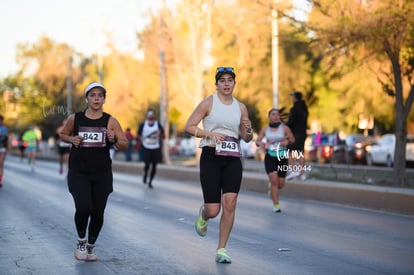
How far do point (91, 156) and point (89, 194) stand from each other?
0.40m

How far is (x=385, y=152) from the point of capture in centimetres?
3662

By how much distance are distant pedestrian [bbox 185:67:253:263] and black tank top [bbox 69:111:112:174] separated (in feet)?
3.00

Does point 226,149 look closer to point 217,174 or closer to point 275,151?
point 217,174

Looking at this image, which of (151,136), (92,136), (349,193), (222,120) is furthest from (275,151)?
(151,136)

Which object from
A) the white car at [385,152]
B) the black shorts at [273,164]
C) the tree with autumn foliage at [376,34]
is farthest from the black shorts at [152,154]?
the white car at [385,152]

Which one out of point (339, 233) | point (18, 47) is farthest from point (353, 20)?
point (18, 47)

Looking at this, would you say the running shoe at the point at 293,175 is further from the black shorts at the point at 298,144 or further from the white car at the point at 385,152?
the white car at the point at 385,152

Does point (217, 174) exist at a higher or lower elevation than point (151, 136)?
lower

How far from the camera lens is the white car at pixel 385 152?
3616 cm

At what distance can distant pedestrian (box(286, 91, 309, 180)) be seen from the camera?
19219mm

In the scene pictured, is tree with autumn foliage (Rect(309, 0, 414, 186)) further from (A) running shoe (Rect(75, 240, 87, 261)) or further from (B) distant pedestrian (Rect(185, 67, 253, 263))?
(A) running shoe (Rect(75, 240, 87, 261))

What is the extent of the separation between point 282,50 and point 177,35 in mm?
16363

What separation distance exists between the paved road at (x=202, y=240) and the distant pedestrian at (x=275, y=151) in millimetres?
527

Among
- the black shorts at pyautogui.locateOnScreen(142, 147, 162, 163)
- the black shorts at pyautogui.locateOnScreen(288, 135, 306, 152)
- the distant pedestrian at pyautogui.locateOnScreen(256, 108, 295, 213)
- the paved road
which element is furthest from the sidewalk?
the black shorts at pyautogui.locateOnScreen(142, 147, 162, 163)
